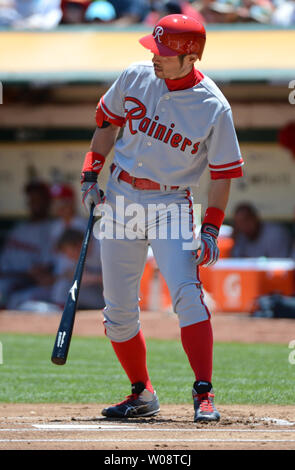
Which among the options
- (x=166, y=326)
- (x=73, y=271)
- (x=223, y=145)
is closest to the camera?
(x=223, y=145)

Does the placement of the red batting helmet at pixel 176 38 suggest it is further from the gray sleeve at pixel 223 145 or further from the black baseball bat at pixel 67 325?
the black baseball bat at pixel 67 325

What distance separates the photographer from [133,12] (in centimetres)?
1145

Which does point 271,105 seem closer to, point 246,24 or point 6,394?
point 246,24

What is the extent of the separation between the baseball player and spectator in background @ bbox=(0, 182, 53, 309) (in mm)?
6240

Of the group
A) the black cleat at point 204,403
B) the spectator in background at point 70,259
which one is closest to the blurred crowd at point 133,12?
the spectator in background at point 70,259

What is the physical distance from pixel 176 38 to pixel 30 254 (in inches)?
281

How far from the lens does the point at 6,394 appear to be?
5.39 metres

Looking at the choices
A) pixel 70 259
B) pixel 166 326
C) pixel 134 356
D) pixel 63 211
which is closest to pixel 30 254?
pixel 63 211

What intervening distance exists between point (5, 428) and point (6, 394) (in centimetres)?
139

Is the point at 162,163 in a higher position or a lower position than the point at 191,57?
lower

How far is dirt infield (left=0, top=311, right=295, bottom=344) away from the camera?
A: 8.47 m

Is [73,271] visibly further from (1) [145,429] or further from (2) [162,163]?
Result: (1) [145,429]

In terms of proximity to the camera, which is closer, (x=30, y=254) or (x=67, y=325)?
(x=67, y=325)

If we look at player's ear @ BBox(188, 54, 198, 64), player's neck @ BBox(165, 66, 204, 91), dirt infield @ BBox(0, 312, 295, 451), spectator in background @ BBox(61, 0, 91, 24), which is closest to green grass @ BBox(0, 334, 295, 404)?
dirt infield @ BBox(0, 312, 295, 451)
